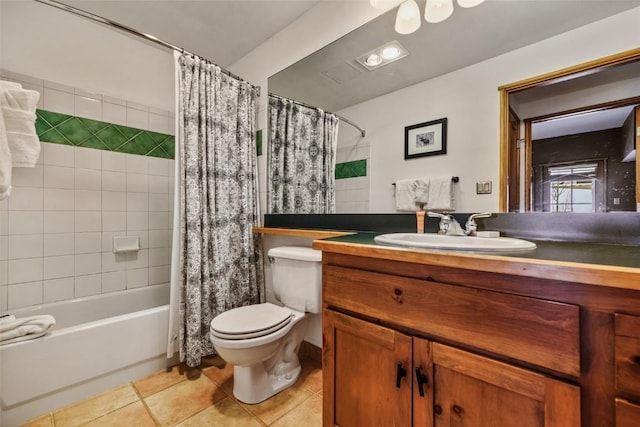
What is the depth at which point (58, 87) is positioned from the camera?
69.0 inches

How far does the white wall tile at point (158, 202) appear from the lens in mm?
2139

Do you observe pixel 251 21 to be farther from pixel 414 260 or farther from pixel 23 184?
pixel 414 260

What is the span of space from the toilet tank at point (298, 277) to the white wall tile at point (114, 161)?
144 centimetres

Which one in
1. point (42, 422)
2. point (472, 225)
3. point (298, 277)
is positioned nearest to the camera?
point (472, 225)

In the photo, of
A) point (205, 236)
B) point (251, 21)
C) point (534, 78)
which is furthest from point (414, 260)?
point (251, 21)

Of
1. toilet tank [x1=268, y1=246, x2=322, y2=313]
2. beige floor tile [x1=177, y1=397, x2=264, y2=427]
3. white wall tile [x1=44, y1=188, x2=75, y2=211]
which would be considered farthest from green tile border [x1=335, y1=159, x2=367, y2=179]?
white wall tile [x1=44, y1=188, x2=75, y2=211]

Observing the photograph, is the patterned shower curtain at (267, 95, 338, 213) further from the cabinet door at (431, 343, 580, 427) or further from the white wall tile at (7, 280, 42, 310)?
the white wall tile at (7, 280, 42, 310)

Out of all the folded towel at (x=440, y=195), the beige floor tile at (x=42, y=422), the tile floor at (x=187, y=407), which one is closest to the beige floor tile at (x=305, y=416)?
the tile floor at (x=187, y=407)

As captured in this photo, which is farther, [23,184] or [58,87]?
[58,87]

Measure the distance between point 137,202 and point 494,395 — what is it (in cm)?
240

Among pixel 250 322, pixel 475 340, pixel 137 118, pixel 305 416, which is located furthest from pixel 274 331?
pixel 137 118

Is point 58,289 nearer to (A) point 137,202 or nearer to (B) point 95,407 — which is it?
(A) point 137,202

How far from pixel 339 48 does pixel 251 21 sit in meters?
0.72

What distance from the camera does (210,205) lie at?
169cm
